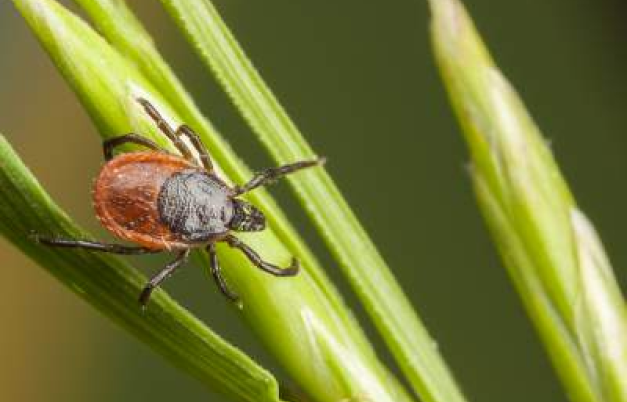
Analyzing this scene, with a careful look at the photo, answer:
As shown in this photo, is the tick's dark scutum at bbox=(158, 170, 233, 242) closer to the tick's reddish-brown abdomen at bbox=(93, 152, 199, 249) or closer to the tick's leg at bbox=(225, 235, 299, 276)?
the tick's reddish-brown abdomen at bbox=(93, 152, 199, 249)

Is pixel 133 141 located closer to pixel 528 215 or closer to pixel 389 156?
pixel 528 215

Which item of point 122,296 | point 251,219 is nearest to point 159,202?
point 251,219

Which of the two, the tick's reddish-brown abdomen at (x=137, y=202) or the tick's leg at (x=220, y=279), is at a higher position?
the tick's reddish-brown abdomen at (x=137, y=202)

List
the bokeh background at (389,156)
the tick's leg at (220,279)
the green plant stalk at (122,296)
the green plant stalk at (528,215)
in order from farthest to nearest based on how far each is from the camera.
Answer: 1. the bokeh background at (389,156)
2. the green plant stalk at (528,215)
3. the tick's leg at (220,279)
4. the green plant stalk at (122,296)

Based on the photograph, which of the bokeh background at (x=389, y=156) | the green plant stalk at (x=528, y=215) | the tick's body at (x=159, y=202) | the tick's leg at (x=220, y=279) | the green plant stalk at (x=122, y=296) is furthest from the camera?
the bokeh background at (x=389, y=156)

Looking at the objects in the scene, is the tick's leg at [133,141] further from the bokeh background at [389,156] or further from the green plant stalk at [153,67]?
the bokeh background at [389,156]

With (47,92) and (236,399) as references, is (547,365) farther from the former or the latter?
(236,399)

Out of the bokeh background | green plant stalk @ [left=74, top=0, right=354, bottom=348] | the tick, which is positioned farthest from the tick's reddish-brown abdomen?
the bokeh background

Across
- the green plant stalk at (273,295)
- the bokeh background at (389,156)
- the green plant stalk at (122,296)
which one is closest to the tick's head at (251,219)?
the green plant stalk at (273,295)
